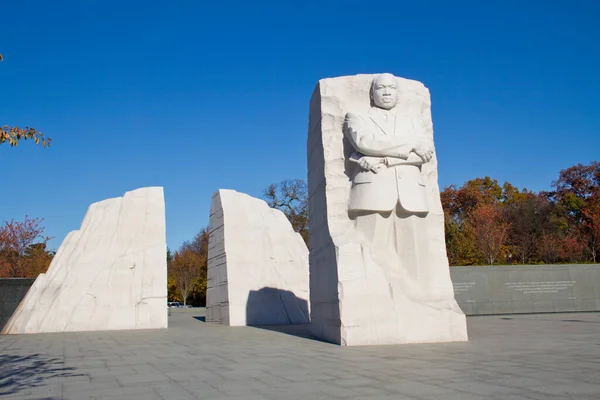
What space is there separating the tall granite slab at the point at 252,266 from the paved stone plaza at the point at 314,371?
646cm

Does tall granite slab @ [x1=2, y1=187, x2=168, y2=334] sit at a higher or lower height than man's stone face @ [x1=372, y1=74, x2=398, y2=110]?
lower

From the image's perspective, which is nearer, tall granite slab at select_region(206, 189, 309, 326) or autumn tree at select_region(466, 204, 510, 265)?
tall granite slab at select_region(206, 189, 309, 326)

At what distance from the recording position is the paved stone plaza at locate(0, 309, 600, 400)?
146 inches

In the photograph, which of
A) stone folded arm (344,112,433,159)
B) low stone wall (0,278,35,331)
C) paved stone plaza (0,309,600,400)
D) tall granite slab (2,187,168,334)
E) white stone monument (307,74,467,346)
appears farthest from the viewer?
low stone wall (0,278,35,331)

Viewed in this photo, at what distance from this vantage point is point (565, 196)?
112ft

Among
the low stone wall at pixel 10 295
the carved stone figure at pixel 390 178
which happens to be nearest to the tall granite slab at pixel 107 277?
the low stone wall at pixel 10 295

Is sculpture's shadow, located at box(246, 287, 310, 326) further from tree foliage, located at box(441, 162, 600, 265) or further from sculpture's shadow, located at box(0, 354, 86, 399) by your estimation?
tree foliage, located at box(441, 162, 600, 265)

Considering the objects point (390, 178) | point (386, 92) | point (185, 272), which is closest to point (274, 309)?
point (390, 178)

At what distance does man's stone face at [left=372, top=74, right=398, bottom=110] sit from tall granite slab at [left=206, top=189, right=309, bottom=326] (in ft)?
25.2

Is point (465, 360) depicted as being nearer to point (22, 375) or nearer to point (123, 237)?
point (22, 375)

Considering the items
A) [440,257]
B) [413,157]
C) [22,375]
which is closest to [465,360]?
[440,257]

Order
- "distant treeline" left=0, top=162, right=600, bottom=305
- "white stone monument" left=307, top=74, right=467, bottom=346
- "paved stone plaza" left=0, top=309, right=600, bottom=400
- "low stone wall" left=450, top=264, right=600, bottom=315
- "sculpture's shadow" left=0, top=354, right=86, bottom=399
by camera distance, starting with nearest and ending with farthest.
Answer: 1. "paved stone plaza" left=0, top=309, right=600, bottom=400
2. "sculpture's shadow" left=0, top=354, right=86, bottom=399
3. "white stone monument" left=307, top=74, right=467, bottom=346
4. "low stone wall" left=450, top=264, right=600, bottom=315
5. "distant treeline" left=0, top=162, right=600, bottom=305

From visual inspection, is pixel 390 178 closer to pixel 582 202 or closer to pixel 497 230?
pixel 497 230

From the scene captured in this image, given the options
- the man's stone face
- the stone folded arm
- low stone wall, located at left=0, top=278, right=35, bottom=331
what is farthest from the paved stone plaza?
low stone wall, located at left=0, top=278, right=35, bottom=331
